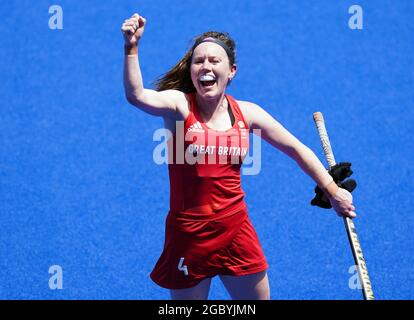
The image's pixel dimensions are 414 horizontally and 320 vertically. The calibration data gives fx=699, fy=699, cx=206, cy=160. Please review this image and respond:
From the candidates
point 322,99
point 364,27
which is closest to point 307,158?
point 322,99

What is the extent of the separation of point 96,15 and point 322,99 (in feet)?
11.1

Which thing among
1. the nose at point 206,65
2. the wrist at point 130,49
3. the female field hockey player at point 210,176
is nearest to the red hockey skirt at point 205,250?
the female field hockey player at point 210,176

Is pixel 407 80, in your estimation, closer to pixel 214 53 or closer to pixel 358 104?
pixel 358 104

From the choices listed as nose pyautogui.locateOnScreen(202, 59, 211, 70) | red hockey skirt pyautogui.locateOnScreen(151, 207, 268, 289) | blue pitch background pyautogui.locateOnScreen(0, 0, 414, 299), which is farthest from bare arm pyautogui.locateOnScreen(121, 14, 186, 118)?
blue pitch background pyautogui.locateOnScreen(0, 0, 414, 299)

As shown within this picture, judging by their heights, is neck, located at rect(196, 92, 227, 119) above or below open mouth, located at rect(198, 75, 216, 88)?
below

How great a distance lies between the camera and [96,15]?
9281 millimetres

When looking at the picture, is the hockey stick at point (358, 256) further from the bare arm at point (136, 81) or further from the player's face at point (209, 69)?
the bare arm at point (136, 81)

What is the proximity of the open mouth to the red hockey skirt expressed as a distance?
2.13 feet

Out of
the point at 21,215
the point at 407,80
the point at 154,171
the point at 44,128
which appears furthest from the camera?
the point at 407,80

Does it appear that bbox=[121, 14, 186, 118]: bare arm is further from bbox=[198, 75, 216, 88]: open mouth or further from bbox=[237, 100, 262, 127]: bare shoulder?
bbox=[237, 100, 262, 127]: bare shoulder

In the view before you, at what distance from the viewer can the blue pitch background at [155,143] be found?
5.45 meters

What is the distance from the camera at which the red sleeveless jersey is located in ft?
11.2

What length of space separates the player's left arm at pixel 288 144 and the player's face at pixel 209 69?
0.21m

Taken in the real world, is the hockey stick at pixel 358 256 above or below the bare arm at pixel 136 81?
below
